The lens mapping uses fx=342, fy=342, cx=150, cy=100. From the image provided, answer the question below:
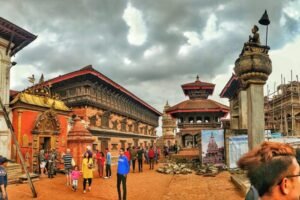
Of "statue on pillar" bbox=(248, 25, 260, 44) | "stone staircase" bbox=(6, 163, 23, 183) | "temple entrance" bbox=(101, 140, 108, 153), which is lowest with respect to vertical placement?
"stone staircase" bbox=(6, 163, 23, 183)

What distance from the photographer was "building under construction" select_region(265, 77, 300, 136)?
36.6 metres

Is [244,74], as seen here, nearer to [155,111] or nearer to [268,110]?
[268,110]

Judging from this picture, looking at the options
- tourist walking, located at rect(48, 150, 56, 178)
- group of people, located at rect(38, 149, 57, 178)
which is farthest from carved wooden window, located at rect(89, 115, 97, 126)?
tourist walking, located at rect(48, 150, 56, 178)

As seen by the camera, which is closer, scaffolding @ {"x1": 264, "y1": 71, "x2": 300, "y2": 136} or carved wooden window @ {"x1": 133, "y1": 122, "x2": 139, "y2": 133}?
scaffolding @ {"x1": 264, "y1": 71, "x2": 300, "y2": 136}

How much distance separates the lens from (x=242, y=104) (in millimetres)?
19875

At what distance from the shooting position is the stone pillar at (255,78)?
927 centimetres

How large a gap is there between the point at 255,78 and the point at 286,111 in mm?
31000

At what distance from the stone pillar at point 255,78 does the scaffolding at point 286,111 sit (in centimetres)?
2642

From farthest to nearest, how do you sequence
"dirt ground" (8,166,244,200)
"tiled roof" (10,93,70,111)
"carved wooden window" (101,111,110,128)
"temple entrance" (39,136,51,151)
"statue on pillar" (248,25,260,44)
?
"carved wooden window" (101,111,110,128), "temple entrance" (39,136,51,151), "tiled roof" (10,93,70,111), "dirt ground" (8,166,244,200), "statue on pillar" (248,25,260,44)

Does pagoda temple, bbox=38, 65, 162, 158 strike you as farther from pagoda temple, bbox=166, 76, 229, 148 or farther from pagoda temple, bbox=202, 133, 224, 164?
pagoda temple, bbox=202, 133, 224, 164

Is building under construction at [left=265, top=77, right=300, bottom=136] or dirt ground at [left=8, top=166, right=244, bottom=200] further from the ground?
building under construction at [left=265, top=77, right=300, bottom=136]

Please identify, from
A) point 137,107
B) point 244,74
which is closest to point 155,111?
point 137,107

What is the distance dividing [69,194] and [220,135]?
9.78m

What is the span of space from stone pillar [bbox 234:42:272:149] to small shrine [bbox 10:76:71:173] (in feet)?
45.0
